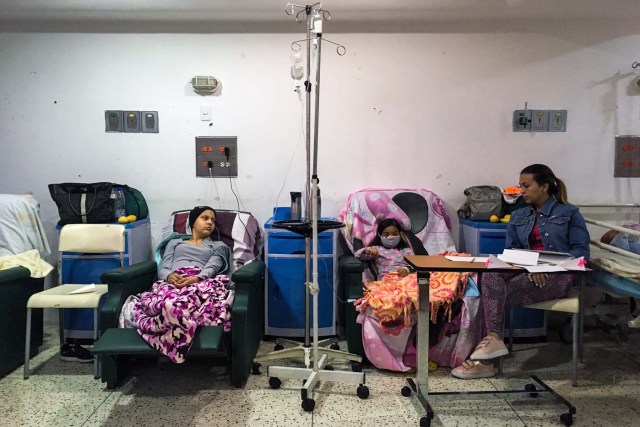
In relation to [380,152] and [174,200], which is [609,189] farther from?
[174,200]

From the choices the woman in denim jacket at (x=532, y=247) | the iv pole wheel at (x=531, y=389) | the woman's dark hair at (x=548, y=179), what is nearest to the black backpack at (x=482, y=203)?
the woman in denim jacket at (x=532, y=247)

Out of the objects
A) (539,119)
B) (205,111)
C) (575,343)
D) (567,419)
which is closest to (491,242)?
(575,343)

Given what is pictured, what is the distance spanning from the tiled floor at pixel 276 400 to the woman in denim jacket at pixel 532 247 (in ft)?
Answer: 0.73

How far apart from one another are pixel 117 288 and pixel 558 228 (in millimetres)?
2602

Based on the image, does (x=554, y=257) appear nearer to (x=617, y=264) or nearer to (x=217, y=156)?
(x=617, y=264)

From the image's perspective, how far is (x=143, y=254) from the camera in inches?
133

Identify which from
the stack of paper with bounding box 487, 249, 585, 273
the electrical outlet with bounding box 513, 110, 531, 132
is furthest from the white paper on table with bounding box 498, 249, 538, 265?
the electrical outlet with bounding box 513, 110, 531, 132

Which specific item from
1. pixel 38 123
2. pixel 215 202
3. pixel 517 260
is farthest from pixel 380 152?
pixel 38 123

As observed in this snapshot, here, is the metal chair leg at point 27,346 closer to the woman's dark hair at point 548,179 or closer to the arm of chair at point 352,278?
the arm of chair at point 352,278

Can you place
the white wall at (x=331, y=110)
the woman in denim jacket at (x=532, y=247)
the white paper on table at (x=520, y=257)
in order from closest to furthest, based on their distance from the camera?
the white paper on table at (x=520, y=257) → the woman in denim jacket at (x=532, y=247) → the white wall at (x=331, y=110)

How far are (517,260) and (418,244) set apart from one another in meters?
0.97

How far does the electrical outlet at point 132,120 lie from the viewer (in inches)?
137

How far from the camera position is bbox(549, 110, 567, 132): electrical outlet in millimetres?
3480

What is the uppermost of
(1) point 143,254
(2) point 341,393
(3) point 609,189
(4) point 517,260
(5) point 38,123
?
(5) point 38,123
